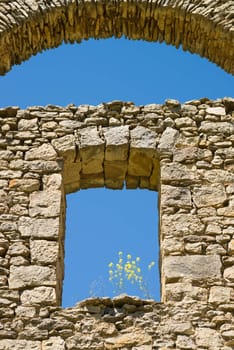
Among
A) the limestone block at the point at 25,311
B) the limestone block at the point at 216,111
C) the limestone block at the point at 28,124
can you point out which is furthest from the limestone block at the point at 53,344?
the limestone block at the point at 216,111

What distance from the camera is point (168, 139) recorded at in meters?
8.54

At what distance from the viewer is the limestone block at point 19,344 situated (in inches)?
275

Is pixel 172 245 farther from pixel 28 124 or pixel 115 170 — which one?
pixel 28 124

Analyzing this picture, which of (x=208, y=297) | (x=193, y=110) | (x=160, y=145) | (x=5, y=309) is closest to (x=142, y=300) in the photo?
(x=208, y=297)

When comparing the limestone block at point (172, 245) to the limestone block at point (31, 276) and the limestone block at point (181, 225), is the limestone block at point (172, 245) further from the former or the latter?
the limestone block at point (31, 276)

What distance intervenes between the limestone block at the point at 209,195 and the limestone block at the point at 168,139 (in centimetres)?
59

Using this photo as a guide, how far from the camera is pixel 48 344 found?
7000mm

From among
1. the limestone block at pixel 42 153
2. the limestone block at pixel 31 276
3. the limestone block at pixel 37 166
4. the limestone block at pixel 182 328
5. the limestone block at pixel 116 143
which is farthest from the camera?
the limestone block at pixel 116 143

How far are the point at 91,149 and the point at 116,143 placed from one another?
27 centimetres

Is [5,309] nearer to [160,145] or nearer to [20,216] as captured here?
[20,216]

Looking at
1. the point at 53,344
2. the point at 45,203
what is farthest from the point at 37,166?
the point at 53,344

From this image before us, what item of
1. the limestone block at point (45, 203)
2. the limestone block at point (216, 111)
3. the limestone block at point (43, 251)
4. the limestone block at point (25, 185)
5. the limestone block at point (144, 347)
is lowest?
the limestone block at point (144, 347)

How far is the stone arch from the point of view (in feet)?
33.9

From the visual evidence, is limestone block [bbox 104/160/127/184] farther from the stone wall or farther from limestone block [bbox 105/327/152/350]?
limestone block [bbox 105/327/152/350]
